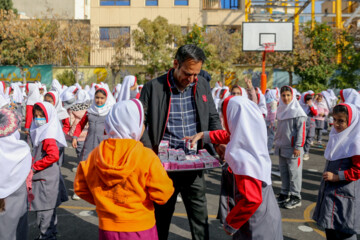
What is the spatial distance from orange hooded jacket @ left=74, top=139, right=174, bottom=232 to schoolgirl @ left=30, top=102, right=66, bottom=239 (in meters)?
1.50

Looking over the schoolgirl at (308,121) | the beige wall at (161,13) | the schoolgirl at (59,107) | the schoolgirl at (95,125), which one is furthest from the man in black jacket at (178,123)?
the beige wall at (161,13)

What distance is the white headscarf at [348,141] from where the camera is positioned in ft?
11.2

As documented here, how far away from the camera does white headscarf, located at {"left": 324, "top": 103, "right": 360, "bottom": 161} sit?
3418 mm

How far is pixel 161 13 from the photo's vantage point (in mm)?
31234

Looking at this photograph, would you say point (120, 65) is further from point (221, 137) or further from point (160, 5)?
point (221, 137)

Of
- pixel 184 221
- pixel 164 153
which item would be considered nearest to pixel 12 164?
pixel 164 153


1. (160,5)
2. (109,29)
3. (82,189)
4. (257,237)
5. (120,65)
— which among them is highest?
(160,5)

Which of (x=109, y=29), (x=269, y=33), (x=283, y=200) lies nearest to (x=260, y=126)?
(x=283, y=200)

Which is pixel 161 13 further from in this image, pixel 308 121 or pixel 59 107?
pixel 59 107

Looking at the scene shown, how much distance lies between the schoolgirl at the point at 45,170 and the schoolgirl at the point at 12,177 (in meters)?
0.77

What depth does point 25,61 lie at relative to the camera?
87.4 ft

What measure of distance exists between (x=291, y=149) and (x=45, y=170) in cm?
337

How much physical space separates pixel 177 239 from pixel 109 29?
28.6 m

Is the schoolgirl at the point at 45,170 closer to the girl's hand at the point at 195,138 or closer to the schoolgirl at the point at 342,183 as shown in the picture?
the girl's hand at the point at 195,138
